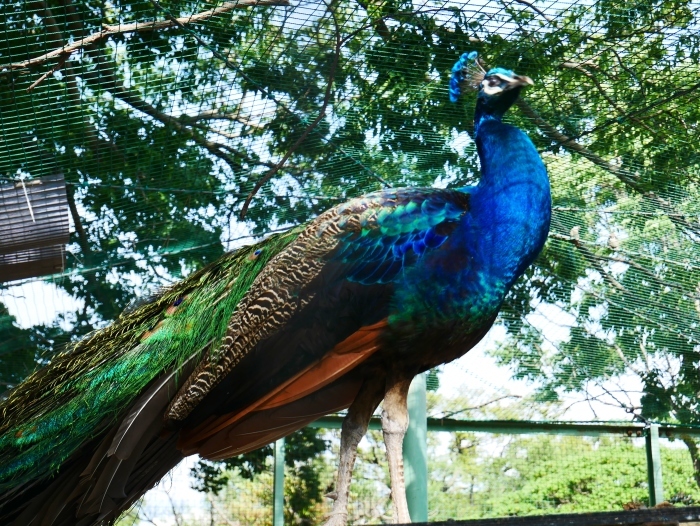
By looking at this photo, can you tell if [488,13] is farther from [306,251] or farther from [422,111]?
[306,251]

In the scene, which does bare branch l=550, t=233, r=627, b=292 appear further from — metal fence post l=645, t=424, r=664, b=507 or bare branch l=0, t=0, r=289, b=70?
bare branch l=0, t=0, r=289, b=70

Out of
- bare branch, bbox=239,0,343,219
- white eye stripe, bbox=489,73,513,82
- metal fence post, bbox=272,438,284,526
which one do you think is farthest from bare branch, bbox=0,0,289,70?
metal fence post, bbox=272,438,284,526

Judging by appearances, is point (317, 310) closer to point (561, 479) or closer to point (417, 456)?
point (417, 456)

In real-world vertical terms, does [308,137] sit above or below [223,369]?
above

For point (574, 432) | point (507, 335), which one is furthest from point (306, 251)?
point (574, 432)

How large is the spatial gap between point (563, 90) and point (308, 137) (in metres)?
1.06

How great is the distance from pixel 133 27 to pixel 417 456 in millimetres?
2335

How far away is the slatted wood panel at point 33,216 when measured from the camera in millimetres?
3467

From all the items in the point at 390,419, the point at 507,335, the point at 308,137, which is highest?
the point at 308,137

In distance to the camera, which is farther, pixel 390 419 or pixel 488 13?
pixel 488 13

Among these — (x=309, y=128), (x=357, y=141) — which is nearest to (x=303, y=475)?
(x=357, y=141)

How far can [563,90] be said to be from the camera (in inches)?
143

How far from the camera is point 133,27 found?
11.0 feet

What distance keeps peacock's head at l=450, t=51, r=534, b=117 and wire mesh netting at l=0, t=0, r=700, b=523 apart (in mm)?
283
